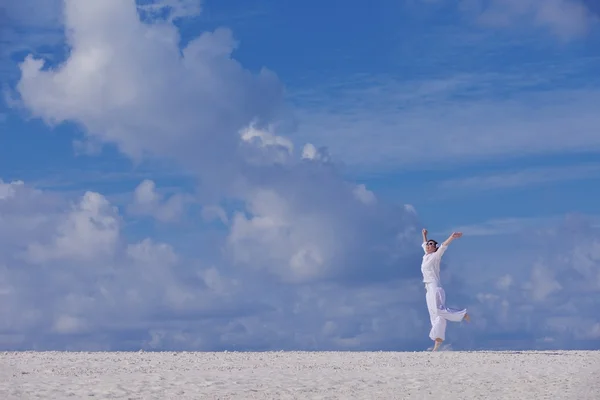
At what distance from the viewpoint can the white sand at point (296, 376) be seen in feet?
68.2

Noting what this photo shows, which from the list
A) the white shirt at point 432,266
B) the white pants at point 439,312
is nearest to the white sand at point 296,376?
the white pants at point 439,312

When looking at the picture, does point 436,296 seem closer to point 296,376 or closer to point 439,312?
point 439,312

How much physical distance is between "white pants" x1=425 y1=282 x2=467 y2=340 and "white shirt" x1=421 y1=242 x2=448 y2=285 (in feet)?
0.62

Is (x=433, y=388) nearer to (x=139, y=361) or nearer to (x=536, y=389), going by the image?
(x=536, y=389)

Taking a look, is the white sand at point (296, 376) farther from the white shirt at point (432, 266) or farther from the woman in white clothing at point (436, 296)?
the white shirt at point (432, 266)

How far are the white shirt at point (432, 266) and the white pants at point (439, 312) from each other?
0.19 meters

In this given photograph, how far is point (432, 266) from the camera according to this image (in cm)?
3030

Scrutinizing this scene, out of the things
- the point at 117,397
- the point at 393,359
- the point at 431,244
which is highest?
the point at 431,244

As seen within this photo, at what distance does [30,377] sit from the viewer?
22406 millimetres

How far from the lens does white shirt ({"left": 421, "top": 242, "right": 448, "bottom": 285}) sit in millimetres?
30156

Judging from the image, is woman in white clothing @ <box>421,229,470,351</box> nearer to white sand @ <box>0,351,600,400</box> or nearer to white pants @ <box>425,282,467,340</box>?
white pants @ <box>425,282,467,340</box>

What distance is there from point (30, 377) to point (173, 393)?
4125 millimetres

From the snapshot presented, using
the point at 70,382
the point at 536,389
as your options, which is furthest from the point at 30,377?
the point at 536,389

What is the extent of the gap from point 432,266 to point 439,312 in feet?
4.75
